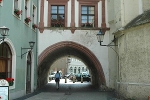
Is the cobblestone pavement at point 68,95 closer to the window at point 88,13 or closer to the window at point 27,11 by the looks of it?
the window at point 27,11

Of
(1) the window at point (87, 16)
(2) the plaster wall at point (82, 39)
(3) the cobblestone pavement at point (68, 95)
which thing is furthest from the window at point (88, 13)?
(3) the cobblestone pavement at point (68, 95)

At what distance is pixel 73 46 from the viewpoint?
20688mm

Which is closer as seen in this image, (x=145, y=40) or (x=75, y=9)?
(x=145, y=40)

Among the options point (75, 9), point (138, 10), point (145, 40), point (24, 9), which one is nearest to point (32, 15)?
point (24, 9)

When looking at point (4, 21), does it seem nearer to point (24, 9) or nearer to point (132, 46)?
point (24, 9)

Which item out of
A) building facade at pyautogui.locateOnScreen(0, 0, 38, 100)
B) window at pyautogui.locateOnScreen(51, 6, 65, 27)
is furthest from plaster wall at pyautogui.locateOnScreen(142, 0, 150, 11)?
building facade at pyautogui.locateOnScreen(0, 0, 38, 100)

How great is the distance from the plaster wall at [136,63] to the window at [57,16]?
22.6 ft

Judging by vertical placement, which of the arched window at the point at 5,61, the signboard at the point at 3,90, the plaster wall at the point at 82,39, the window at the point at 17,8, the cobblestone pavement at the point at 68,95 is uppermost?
the window at the point at 17,8

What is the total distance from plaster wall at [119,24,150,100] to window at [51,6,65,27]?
6890mm

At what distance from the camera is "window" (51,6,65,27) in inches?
820

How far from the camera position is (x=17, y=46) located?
15.0 m

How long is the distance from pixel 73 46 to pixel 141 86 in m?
8.22

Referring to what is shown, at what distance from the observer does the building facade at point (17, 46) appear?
1346 cm

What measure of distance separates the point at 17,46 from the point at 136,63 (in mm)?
6875
